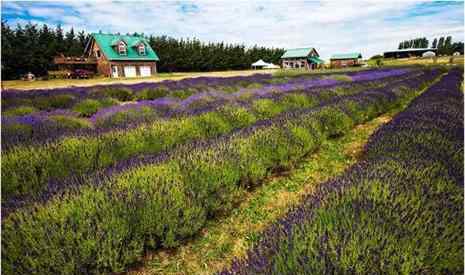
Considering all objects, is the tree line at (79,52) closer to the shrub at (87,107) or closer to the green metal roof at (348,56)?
the green metal roof at (348,56)

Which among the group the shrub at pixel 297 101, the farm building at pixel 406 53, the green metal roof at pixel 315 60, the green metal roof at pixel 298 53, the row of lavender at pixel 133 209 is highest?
the farm building at pixel 406 53

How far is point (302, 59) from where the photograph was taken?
208 feet

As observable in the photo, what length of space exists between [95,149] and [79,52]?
1919 inches

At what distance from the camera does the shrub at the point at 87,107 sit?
9.70m

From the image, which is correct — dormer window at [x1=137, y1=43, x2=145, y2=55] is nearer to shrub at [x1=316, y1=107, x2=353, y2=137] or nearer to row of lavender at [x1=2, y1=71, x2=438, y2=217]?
row of lavender at [x1=2, y1=71, x2=438, y2=217]

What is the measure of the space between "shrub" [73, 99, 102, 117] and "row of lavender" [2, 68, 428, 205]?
5600 mm

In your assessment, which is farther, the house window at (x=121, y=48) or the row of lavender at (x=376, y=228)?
the house window at (x=121, y=48)

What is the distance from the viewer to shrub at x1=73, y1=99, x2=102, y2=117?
9.70 meters

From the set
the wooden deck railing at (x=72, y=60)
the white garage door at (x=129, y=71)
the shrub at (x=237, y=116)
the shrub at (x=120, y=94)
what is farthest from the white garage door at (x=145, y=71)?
the shrub at (x=237, y=116)

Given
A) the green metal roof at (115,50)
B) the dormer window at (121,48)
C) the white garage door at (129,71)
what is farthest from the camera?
the white garage door at (129,71)

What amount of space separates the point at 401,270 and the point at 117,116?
6.60 metres

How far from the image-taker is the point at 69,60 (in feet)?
110

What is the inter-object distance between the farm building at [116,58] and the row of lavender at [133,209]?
118 feet

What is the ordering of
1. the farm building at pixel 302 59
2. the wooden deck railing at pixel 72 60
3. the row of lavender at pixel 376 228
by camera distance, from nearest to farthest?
the row of lavender at pixel 376 228 < the wooden deck railing at pixel 72 60 < the farm building at pixel 302 59
